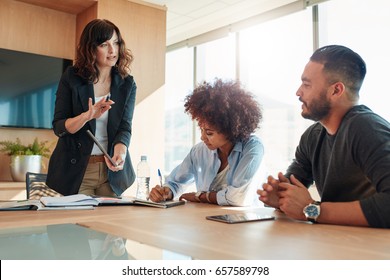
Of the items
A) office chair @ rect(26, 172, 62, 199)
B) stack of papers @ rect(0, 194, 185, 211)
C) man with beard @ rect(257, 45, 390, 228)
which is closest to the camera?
man with beard @ rect(257, 45, 390, 228)

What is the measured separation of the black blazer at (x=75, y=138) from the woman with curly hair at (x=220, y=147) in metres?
0.27

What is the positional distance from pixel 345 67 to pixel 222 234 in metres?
0.80

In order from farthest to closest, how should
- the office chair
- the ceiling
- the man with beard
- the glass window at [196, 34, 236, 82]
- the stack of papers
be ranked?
the glass window at [196, 34, 236, 82], the ceiling, the office chair, the stack of papers, the man with beard

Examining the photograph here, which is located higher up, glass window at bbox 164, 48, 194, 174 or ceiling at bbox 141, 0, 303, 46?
ceiling at bbox 141, 0, 303, 46

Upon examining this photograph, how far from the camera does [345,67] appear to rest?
51.7 inches

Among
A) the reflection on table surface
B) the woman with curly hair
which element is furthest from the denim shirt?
the reflection on table surface

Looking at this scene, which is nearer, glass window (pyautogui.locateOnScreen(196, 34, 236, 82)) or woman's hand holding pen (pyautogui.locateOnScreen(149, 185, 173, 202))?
woman's hand holding pen (pyautogui.locateOnScreen(149, 185, 173, 202))

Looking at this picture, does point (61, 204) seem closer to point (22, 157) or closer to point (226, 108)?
point (226, 108)

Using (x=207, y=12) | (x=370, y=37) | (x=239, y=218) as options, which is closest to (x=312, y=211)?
(x=239, y=218)

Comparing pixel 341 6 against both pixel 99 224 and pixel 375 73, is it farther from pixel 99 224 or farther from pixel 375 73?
pixel 99 224

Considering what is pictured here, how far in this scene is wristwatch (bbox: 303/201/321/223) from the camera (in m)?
1.03

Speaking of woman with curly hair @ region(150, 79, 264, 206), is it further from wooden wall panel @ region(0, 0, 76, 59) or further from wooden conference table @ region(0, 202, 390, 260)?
wooden wall panel @ region(0, 0, 76, 59)
